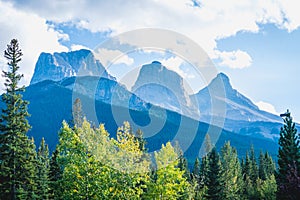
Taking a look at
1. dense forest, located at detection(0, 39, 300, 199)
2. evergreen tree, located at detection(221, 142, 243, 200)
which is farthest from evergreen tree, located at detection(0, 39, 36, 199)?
evergreen tree, located at detection(221, 142, 243, 200)

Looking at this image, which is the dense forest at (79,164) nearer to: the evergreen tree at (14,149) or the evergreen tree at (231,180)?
the evergreen tree at (14,149)

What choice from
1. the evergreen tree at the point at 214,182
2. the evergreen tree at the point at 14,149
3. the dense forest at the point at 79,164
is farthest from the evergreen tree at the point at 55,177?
the evergreen tree at the point at 214,182

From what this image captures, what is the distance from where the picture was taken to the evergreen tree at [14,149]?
29.3 m

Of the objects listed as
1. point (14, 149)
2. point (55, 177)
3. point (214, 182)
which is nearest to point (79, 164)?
point (14, 149)

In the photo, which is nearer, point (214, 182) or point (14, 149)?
point (14, 149)

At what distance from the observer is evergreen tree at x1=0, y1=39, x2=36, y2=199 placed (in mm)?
29312

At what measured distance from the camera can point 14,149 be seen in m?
28.9

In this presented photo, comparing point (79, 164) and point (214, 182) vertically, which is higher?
point (214, 182)

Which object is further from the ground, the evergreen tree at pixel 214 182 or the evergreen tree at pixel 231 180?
the evergreen tree at pixel 231 180

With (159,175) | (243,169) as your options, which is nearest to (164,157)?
(159,175)

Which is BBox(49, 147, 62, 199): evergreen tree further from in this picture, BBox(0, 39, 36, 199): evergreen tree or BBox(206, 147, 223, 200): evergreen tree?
BBox(206, 147, 223, 200): evergreen tree

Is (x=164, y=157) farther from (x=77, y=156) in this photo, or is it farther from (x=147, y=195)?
(x=77, y=156)

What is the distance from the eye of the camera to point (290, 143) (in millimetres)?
50000

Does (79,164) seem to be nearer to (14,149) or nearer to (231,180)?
(14,149)
